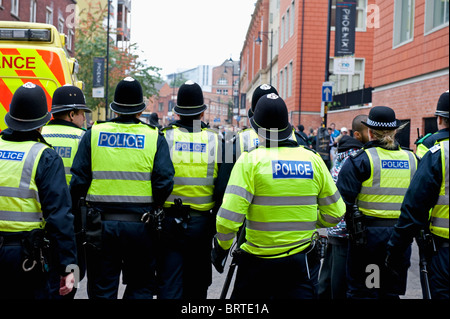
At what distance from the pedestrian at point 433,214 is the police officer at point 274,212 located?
624 mm

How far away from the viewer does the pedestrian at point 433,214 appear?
3.14 metres

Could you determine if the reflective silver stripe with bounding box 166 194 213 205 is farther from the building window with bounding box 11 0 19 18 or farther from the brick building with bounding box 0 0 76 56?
the building window with bounding box 11 0 19 18

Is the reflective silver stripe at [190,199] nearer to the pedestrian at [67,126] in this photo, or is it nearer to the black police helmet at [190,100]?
the black police helmet at [190,100]

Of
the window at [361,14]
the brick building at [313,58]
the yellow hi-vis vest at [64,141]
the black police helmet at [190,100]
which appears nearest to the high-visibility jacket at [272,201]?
the black police helmet at [190,100]

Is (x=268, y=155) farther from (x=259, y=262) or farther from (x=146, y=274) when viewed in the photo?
(x=146, y=274)

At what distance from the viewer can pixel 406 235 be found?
3344mm

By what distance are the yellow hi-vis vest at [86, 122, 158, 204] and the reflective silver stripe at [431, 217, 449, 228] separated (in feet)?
7.04

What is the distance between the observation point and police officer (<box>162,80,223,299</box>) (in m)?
4.77

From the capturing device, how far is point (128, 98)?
4688 millimetres

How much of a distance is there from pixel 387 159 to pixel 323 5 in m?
28.8

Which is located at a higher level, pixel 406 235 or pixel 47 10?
pixel 47 10

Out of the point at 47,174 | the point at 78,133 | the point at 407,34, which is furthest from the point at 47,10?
the point at 47,174

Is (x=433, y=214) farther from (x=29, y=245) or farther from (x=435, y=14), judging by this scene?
(x=435, y=14)
